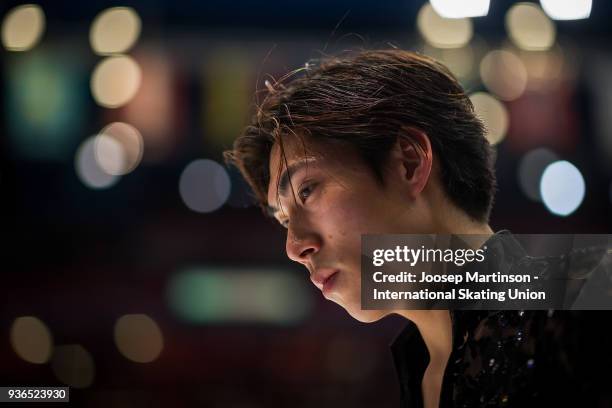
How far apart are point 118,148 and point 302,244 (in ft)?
3.85

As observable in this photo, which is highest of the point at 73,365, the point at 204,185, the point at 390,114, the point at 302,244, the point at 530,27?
the point at 530,27

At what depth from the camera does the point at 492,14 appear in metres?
1.92

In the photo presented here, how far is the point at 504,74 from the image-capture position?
7.12 feet

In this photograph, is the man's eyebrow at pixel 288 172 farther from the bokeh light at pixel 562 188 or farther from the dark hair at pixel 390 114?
the bokeh light at pixel 562 188

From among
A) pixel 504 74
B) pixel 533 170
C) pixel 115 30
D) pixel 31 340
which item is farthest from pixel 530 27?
→ pixel 31 340

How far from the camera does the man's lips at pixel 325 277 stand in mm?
1232

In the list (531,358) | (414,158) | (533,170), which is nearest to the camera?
(531,358)

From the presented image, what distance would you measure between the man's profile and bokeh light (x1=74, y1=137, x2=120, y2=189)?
3.68 ft

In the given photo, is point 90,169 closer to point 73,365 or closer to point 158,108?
point 158,108

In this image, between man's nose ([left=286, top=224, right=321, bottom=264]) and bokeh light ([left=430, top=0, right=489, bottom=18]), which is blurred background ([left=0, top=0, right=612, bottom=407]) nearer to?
bokeh light ([left=430, top=0, right=489, bottom=18])

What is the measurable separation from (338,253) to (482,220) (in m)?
0.26

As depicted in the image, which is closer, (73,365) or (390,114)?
(390,114)

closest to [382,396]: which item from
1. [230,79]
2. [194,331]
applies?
[194,331]

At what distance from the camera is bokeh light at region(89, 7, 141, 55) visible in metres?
1.99
